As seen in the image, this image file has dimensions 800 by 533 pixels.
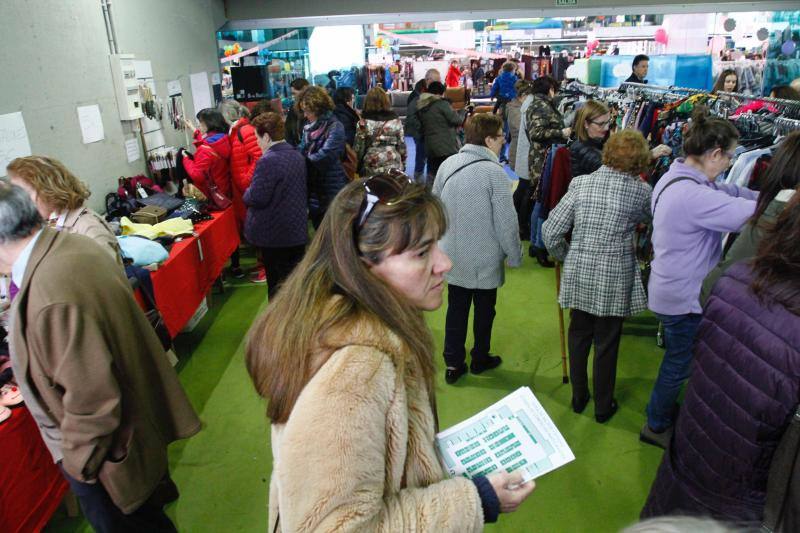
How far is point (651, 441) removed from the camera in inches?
111

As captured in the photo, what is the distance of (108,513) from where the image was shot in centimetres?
189

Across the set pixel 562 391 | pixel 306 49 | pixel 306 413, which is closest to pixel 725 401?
pixel 306 413

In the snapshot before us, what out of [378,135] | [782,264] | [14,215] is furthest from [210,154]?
[782,264]

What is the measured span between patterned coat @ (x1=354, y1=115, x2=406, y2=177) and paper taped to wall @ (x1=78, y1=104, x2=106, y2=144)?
235cm

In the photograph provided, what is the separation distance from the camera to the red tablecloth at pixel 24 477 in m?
1.97

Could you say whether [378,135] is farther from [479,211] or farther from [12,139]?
[12,139]

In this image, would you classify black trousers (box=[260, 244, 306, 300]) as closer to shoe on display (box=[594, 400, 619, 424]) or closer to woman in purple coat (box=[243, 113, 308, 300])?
woman in purple coat (box=[243, 113, 308, 300])

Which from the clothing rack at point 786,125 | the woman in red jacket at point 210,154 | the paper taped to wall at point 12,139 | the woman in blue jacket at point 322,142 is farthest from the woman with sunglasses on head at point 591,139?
the paper taped to wall at point 12,139

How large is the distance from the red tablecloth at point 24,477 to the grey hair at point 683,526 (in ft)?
7.25

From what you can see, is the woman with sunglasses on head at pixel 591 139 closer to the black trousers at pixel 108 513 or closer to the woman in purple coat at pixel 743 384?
the woman in purple coat at pixel 743 384

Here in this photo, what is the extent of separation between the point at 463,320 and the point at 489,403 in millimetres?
498

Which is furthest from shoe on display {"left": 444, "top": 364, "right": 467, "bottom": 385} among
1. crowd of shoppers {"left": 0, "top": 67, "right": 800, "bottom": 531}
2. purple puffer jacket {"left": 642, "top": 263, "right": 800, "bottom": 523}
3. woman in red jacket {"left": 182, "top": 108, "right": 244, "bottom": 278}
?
woman in red jacket {"left": 182, "top": 108, "right": 244, "bottom": 278}

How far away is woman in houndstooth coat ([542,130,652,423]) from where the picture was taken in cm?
250

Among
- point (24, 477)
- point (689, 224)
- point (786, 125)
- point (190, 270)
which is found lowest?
point (24, 477)
